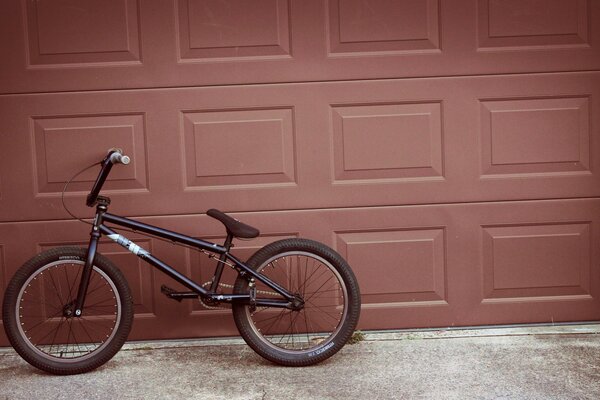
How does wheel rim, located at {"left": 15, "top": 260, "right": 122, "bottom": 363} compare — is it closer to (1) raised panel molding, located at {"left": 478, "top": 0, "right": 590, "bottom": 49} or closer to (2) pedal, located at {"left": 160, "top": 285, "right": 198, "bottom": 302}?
(2) pedal, located at {"left": 160, "top": 285, "right": 198, "bottom": 302}

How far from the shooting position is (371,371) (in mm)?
3988

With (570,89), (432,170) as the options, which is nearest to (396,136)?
(432,170)

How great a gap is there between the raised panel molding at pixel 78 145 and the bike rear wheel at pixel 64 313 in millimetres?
515

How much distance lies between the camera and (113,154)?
4.05m

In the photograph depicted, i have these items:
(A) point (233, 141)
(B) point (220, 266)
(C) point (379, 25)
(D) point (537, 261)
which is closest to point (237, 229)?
(B) point (220, 266)

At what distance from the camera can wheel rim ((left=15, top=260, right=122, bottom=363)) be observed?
447 cm

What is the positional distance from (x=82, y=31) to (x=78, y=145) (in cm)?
64

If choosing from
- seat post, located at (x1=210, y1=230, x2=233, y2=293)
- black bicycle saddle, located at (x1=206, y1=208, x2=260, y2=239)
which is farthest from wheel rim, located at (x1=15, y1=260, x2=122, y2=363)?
black bicycle saddle, located at (x1=206, y1=208, x2=260, y2=239)

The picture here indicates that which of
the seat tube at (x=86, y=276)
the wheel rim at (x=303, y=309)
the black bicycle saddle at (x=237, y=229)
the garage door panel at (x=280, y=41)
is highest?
the garage door panel at (x=280, y=41)

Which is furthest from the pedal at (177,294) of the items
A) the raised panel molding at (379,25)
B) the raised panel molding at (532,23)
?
the raised panel molding at (532,23)

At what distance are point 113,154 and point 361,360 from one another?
1.68 m

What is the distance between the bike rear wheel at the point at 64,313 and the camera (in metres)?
4.04

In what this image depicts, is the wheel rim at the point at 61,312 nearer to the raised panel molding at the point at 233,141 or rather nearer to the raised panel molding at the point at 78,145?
the raised panel molding at the point at 78,145

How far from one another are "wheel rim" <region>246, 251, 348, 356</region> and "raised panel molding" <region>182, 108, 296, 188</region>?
1.94 feet
